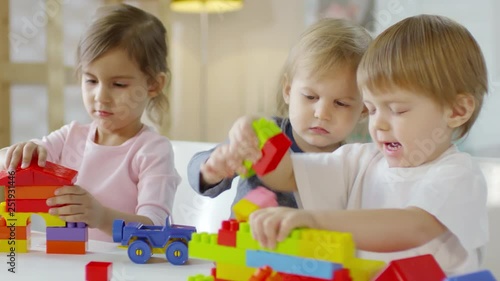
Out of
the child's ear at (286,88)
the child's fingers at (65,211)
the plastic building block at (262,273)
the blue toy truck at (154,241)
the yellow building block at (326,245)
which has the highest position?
the child's ear at (286,88)

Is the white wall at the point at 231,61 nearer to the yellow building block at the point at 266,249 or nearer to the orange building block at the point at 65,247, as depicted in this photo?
the orange building block at the point at 65,247

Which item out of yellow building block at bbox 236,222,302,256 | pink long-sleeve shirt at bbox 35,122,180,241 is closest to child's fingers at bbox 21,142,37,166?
pink long-sleeve shirt at bbox 35,122,180,241

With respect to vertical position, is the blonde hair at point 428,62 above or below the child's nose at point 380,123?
above

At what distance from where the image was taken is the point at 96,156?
1.37 metres

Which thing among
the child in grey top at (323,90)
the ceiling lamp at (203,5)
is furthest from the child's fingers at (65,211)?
the ceiling lamp at (203,5)

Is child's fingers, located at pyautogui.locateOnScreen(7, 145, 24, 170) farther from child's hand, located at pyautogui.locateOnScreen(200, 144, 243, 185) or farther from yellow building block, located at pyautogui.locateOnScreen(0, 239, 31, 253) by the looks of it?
child's hand, located at pyautogui.locateOnScreen(200, 144, 243, 185)

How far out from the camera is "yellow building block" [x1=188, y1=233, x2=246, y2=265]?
28.4 inches

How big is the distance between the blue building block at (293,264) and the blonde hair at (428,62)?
11.9 inches

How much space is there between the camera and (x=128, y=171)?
1350 millimetres

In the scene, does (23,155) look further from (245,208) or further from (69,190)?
(245,208)

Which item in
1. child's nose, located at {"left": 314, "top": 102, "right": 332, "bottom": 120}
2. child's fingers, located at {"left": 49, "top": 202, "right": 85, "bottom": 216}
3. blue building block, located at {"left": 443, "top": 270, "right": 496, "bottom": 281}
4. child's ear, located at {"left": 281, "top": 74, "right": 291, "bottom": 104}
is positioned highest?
child's ear, located at {"left": 281, "top": 74, "right": 291, "bottom": 104}

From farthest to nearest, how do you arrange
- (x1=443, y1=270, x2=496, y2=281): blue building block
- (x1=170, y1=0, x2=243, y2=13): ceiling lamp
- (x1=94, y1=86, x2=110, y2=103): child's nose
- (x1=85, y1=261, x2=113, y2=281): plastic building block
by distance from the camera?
1. (x1=170, y1=0, x2=243, y2=13): ceiling lamp
2. (x1=94, y1=86, x2=110, y2=103): child's nose
3. (x1=85, y1=261, x2=113, y2=281): plastic building block
4. (x1=443, y1=270, x2=496, y2=281): blue building block

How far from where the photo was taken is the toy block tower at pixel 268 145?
0.72 metres

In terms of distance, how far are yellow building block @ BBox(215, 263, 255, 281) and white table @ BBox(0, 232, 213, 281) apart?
192 millimetres
